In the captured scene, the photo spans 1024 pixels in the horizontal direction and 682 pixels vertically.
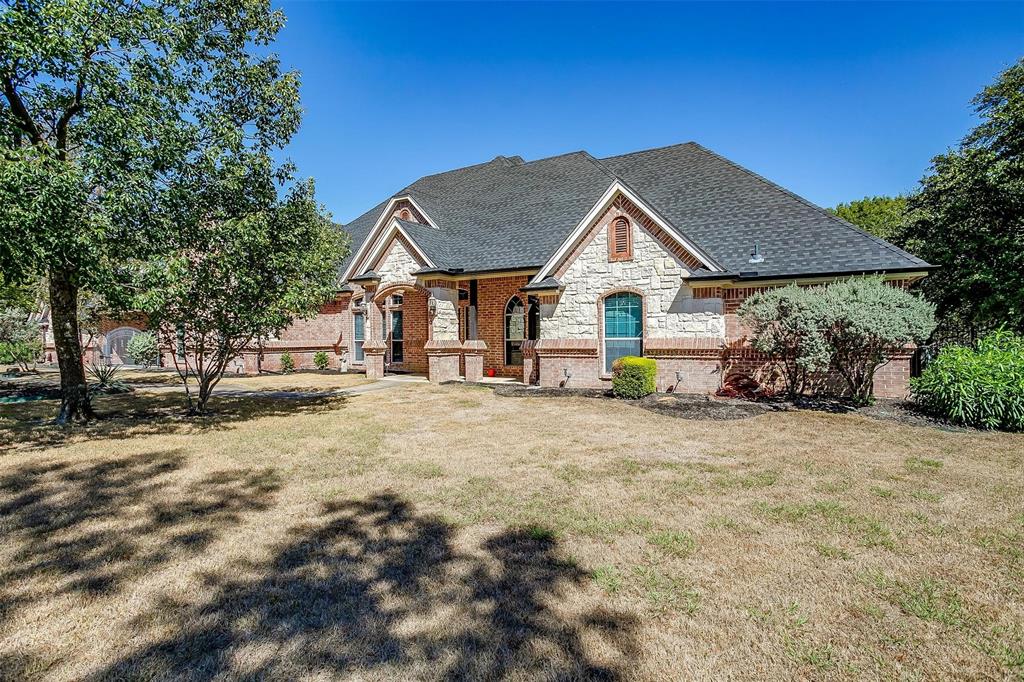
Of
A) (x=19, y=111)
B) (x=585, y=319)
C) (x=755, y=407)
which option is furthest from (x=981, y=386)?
(x=19, y=111)

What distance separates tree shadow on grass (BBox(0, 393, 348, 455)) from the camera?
9086mm

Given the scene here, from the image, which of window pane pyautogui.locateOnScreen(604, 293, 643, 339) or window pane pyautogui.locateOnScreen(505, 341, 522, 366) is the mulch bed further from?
window pane pyautogui.locateOnScreen(505, 341, 522, 366)

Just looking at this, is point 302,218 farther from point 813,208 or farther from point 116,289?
point 813,208

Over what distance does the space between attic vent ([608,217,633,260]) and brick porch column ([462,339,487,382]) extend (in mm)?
6423

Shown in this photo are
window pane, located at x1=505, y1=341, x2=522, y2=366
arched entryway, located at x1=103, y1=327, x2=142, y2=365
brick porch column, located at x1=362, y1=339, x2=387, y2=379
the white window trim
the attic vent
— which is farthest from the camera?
arched entryway, located at x1=103, y1=327, x2=142, y2=365

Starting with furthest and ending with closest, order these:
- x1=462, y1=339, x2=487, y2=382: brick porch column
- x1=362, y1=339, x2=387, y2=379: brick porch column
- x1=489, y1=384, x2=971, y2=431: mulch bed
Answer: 1. x1=362, y1=339, x2=387, y2=379: brick porch column
2. x1=462, y1=339, x2=487, y2=382: brick porch column
3. x1=489, y1=384, x2=971, y2=431: mulch bed

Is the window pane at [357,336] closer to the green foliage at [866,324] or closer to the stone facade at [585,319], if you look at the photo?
the stone facade at [585,319]

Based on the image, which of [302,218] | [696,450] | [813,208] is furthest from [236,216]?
[813,208]

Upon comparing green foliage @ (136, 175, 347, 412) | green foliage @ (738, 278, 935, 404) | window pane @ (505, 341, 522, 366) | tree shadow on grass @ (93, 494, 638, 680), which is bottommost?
tree shadow on grass @ (93, 494, 638, 680)

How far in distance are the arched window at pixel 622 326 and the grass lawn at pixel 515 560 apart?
7035mm

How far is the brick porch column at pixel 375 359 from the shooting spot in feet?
65.7

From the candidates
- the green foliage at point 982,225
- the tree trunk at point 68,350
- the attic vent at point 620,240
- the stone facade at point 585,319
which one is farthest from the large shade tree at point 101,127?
the green foliage at point 982,225

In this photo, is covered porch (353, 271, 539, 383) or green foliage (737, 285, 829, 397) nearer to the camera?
Result: green foliage (737, 285, 829, 397)

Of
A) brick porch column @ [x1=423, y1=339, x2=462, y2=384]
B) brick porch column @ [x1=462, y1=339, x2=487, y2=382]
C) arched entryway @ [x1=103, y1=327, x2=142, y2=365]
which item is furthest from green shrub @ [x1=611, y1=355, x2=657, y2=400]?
arched entryway @ [x1=103, y1=327, x2=142, y2=365]
